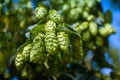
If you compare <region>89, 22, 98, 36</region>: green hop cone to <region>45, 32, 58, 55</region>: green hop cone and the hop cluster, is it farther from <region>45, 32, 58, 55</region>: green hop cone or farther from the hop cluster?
<region>45, 32, 58, 55</region>: green hop cone

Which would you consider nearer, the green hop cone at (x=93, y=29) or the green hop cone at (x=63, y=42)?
the green hop cone at (x=63, y=42)

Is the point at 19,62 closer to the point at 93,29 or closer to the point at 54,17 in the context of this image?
the point at 54,17

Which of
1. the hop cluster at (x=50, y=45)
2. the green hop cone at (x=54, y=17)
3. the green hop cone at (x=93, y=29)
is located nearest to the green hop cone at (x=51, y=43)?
the hop cluster at (x=50, y=45)

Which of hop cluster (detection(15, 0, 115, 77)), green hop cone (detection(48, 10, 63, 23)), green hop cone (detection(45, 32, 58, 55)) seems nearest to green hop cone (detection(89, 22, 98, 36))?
hop cluster (detection(15, 0, 115, 77))

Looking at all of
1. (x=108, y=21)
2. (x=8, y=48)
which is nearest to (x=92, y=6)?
(x=108, y=21)

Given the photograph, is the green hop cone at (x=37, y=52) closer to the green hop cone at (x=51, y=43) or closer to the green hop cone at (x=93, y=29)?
the green hop cone at (x=51, y=43)

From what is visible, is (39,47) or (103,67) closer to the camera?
(39,47)

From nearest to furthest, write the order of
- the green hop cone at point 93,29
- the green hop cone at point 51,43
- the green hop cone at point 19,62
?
the green hop cone at point 51,43 < the green hop cone at point 19,62 < the green hop cone at point 93,29

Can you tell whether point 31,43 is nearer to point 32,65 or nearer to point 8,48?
point 32,65

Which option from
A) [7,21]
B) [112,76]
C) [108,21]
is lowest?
[112,76]
